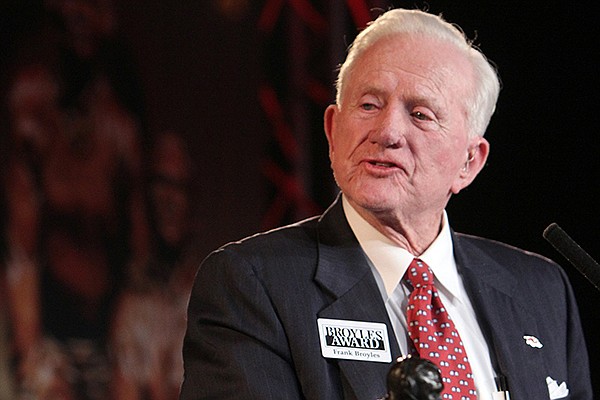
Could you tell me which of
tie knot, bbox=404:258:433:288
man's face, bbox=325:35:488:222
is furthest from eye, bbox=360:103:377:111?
tie knot, bbox=404:258:433:288

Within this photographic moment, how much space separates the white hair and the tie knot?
0.36 meters

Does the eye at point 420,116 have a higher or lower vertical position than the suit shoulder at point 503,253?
higher

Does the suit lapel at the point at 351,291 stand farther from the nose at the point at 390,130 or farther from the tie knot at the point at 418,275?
the nose at the point at 390,130

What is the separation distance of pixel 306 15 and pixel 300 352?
95.8 inches

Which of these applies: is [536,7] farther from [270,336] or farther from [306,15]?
[270,336]

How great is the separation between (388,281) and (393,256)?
0.06 m

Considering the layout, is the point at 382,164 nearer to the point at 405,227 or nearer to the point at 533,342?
the point at 405,227

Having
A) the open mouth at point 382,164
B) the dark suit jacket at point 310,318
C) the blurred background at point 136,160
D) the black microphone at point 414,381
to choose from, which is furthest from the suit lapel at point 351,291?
the blurred background at point 136,160

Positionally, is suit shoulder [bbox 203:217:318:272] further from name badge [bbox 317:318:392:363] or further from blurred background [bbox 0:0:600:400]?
blurred background [bbox 0:0:600:400]

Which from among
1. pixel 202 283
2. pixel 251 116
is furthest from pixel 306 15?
pixel 202 283

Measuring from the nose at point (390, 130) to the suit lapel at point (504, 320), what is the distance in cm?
38

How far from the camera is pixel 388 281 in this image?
2.36m

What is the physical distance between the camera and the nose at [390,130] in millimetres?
2324

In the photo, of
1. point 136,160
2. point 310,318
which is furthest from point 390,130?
point 136,160
